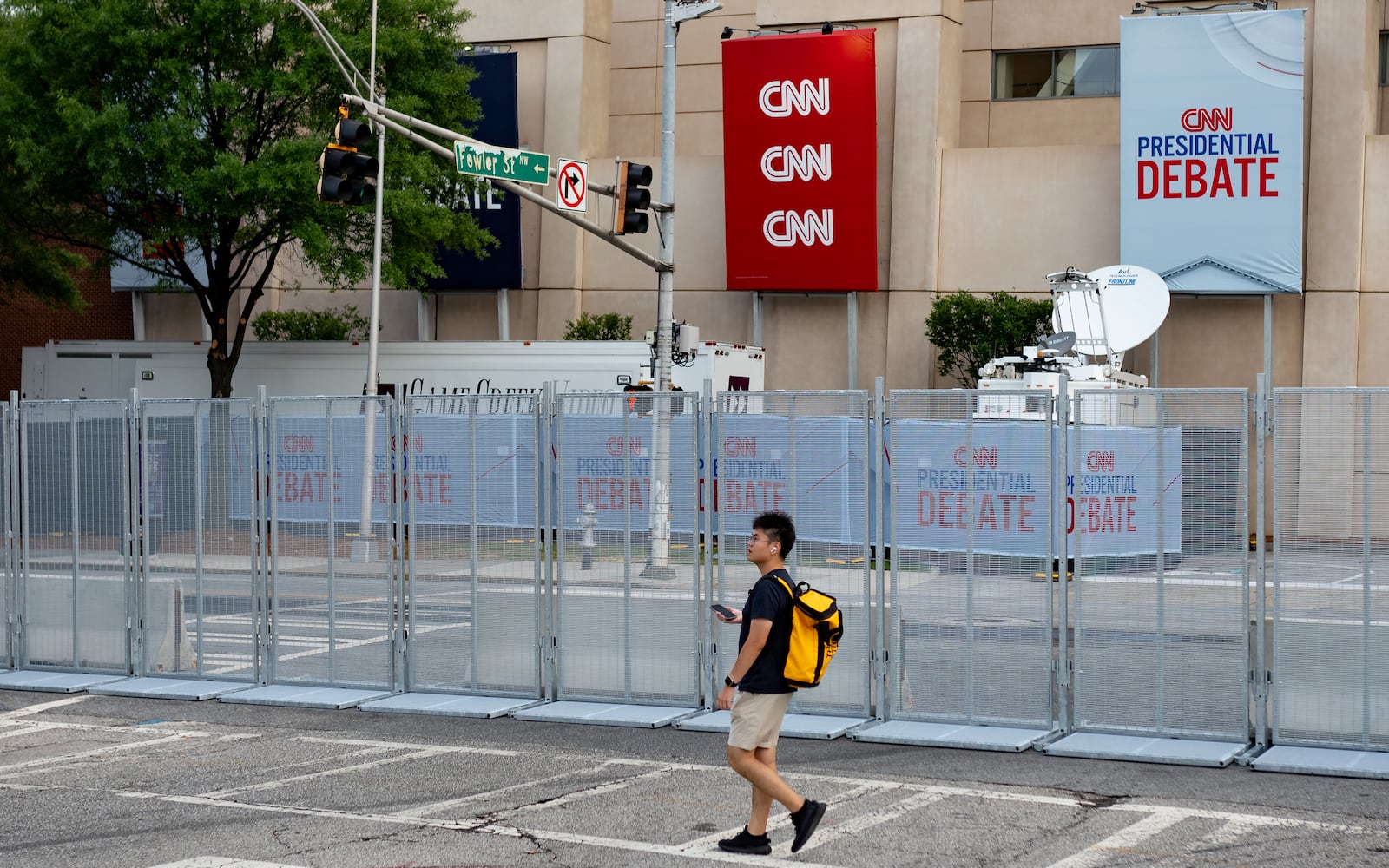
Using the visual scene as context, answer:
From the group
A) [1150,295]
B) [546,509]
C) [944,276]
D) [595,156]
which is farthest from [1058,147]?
[546,509]

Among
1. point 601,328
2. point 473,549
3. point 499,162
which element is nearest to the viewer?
point 473,549

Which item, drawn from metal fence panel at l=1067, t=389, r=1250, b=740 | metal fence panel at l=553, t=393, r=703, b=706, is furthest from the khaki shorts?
metal fence panel at l=553, t=393, r=703, b=706

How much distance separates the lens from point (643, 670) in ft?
40.7

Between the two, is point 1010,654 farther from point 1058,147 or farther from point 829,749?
point 1058,147

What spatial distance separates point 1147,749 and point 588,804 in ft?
12.5

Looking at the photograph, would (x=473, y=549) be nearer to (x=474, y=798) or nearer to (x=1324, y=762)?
(x=474, y=798)

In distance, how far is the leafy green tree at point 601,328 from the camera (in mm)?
35094

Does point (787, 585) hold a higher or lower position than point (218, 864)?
higher

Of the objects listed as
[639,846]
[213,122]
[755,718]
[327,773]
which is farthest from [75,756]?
[213,122]

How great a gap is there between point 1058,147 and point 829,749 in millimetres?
24434

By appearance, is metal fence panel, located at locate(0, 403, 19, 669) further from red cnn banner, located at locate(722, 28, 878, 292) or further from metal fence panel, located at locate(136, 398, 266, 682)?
red cnn banner, located at locate(722, 28, 878, 292)

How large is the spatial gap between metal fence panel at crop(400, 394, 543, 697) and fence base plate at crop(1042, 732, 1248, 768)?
4365 millimetres

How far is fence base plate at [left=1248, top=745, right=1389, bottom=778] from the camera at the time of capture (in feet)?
32.0

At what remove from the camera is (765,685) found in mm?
7855
